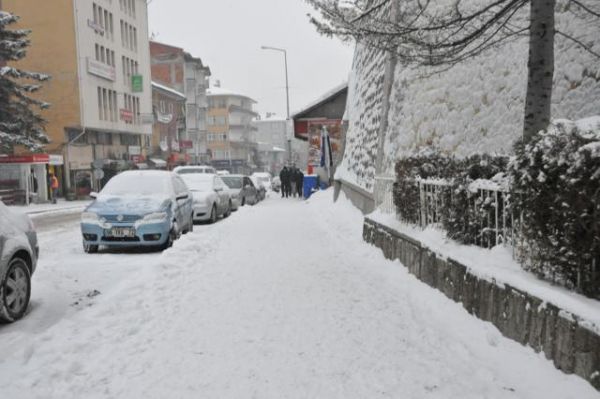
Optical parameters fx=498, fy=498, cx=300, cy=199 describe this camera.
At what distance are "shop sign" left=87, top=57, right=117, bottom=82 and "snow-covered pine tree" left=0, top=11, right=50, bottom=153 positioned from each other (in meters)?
8.53

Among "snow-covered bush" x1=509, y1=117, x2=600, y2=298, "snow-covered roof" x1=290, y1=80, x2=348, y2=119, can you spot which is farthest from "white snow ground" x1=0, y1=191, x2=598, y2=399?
"snow-covered roof" x1=290, y1=80, x2=348, y2=119

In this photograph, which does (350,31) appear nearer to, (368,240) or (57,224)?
(368,240)

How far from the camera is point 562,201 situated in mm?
3568

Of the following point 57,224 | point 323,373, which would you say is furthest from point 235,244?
point 57,224

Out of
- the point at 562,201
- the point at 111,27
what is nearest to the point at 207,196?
the point at 562,201

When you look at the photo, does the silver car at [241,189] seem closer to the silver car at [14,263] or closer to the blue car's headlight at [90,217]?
the blue car's headlight at [90,217]

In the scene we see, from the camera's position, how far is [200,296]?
6238 millimetres

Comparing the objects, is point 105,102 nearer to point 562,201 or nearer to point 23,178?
point 23,178

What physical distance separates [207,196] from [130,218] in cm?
601

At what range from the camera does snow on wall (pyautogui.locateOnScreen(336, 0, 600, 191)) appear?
23.3 ft

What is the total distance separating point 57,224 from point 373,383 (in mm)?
15680

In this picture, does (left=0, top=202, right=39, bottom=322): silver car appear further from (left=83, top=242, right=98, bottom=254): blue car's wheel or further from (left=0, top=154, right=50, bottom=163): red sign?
(left=0, top=154, right=50, bottom=163): red sign

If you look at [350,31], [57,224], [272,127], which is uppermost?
[272,127]

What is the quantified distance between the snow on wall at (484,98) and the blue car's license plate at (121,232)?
5794 millimetres
